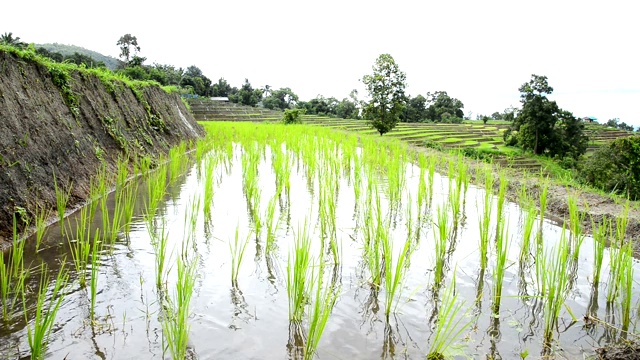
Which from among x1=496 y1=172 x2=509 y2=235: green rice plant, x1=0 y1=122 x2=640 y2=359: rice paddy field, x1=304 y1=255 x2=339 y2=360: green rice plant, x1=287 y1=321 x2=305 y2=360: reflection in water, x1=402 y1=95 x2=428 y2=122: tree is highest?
x1=402 y1=95 x2=428 y2=122: tree

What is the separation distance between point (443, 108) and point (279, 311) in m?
42.6

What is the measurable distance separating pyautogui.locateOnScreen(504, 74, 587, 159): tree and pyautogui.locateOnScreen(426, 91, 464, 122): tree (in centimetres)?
1549

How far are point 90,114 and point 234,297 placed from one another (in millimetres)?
5276

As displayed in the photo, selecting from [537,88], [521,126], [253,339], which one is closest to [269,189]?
[253,339]

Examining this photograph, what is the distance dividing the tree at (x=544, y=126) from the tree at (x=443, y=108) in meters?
15.5

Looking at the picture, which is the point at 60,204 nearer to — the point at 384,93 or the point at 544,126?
the point at 384,93

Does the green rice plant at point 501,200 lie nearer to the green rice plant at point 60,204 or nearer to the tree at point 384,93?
the green rice plant at point 60,204

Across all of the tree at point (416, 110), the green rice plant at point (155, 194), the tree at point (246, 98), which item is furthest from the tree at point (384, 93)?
the tree at point (246, 98)

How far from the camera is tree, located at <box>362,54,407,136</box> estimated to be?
16.3 meters

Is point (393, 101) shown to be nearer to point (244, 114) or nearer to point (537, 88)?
point (537, 88)

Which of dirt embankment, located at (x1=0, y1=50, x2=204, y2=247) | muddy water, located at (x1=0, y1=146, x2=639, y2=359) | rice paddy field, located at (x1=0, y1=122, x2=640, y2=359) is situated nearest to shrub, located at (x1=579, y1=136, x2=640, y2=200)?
rice paddy field, located at (x1=0, y1=122, x2=640, y2=359)

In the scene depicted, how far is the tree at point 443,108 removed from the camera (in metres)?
40.8

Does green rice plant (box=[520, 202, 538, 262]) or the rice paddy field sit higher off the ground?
green rice plant (box=[520, 202, 538, 262])

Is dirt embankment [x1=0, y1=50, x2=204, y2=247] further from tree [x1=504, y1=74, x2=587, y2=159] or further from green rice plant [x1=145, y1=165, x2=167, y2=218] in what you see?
tree [x1=504, y1=74, x2=587, y2=159]
